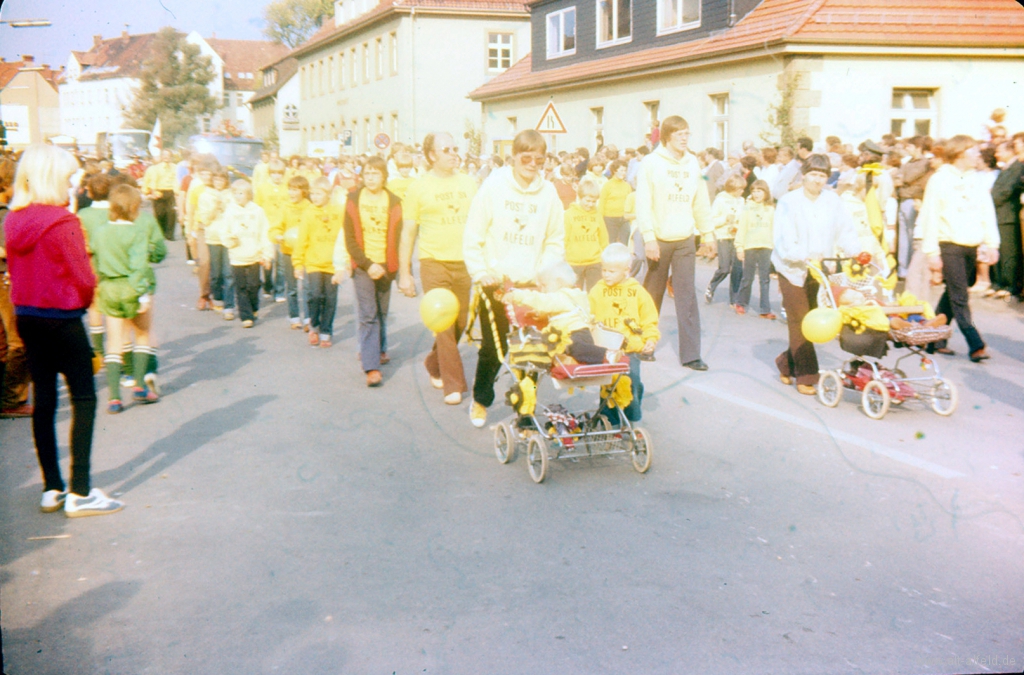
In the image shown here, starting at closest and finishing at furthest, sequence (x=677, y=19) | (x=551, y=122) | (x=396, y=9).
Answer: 1. (x=551, y=122)
2. (x=677, y=19)
3. (x=396, y=9)

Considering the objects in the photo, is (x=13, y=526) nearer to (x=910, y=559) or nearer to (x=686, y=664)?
(x=686, y=664)

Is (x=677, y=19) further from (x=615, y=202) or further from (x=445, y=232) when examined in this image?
(x=445, y=232)

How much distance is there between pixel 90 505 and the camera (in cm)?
570

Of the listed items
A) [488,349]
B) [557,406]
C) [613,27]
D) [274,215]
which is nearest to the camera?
[557,406]

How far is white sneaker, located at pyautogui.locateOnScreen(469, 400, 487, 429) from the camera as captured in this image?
7672mm

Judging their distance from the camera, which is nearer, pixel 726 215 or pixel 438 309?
pixel 438 309

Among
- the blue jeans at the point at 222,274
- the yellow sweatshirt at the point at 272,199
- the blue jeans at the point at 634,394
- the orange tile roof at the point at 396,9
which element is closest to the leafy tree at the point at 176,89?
the orange tile roof at the point at 396,9

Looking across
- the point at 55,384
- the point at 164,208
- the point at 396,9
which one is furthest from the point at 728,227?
the point at 396,9

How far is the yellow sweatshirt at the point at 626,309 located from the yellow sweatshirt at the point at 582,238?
554 centimetres

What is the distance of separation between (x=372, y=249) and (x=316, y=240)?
208 centimetres

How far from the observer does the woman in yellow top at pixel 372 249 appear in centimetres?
933

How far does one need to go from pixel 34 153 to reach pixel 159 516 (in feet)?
6.82

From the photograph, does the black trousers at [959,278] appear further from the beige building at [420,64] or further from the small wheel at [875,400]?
the beige building at [420,64]

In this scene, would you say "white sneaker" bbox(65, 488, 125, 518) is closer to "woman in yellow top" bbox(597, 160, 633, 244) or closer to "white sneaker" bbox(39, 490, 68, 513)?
"white sneaker" bbox(39, 490, 68, 513)
